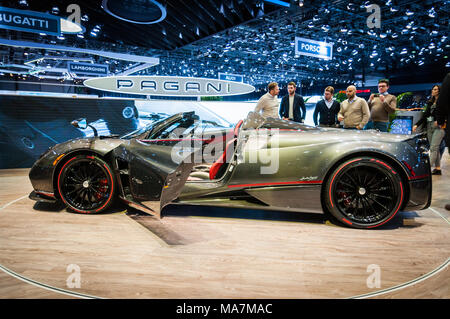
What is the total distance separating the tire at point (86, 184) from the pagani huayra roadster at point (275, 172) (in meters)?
0.01

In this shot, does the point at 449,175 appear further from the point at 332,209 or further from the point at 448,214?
the point at 332,209

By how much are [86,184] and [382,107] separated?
5017 millimetres

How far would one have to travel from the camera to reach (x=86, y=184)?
10.2 ft

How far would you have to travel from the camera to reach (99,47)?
66.7 ft

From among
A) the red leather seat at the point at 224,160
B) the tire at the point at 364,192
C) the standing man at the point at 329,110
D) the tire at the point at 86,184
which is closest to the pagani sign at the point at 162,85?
the standing man at the point at 329,110

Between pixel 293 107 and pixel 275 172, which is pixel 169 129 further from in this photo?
pixel 293 107

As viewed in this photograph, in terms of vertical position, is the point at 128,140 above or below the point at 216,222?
above

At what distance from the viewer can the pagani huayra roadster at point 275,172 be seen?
272 centimetres

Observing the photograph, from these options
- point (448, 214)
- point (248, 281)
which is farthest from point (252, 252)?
point (448, 214)

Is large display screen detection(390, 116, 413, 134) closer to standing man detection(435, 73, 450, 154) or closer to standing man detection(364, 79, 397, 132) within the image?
standing man detection(364, 79, 397, 132)

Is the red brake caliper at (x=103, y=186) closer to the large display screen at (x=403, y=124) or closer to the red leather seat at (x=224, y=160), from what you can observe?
the red leather seat at (x=224, y=160)

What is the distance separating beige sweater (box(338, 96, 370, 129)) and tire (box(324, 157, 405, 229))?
7.88 ft

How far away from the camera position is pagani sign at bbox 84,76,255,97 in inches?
243

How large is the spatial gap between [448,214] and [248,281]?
2817 millimetres
